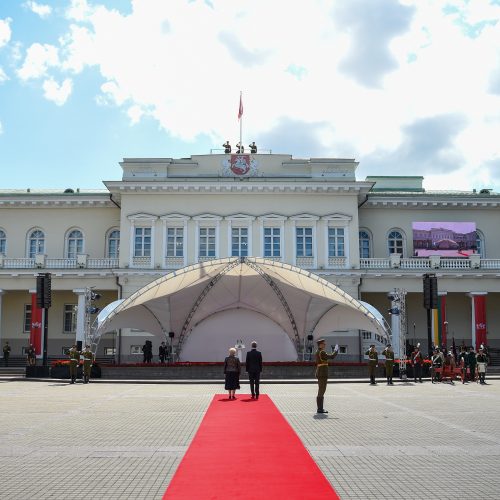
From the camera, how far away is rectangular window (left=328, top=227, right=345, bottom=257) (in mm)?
44750

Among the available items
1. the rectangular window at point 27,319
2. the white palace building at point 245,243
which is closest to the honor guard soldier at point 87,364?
the white palace building at point 245,243

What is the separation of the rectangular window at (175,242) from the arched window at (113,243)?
17.8ft

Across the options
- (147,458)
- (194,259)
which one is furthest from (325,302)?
(147,458)

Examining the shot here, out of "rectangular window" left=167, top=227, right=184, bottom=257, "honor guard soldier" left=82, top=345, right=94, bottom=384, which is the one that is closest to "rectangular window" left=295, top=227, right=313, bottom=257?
"rectangular window" left=167, top=227, right=184, bottom=257

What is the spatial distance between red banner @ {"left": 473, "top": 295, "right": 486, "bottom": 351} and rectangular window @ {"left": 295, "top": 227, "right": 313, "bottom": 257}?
444 inches

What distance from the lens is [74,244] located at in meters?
48.4

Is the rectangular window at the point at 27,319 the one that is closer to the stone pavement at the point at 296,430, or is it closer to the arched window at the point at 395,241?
the arched window at the point at 395,241

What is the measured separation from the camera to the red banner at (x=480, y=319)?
42.8 meters

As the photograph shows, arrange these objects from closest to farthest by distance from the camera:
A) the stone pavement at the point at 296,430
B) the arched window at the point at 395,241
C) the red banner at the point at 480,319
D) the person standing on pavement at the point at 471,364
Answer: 1. the stone pavement at the point at 296,430
2. the person standing on pavement at the point at 471,364
3. the red banner at the point at 480,319
4. the arched window at the point at 395,241

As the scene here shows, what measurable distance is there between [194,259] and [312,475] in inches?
1423

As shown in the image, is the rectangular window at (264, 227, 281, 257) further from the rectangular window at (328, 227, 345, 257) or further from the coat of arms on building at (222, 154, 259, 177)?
the coat of arms on building at (222, 154, 259, 177)

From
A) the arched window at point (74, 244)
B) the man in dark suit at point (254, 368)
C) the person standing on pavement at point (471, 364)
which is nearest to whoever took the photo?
the man in dark suit at point (254, 368)

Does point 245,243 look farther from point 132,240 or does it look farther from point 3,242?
point 3,242

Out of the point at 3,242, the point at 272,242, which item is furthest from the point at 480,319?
the point at 3,242
